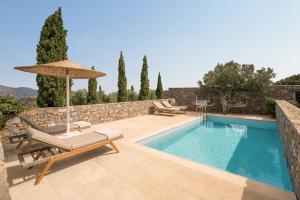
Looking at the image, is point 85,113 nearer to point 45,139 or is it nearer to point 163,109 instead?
point 45,139

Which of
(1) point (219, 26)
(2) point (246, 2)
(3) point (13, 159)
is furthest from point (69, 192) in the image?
(1) point (219, 26)

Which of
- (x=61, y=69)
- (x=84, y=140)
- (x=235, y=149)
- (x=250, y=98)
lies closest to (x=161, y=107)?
(x=235, y=149)

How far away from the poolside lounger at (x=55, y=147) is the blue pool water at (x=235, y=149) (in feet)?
7.69

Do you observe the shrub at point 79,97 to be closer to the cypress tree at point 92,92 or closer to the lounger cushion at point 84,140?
the cypress tree at point 92,92

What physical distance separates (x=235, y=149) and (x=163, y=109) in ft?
21.1

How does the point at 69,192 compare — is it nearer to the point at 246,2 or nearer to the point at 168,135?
the point at 168,135

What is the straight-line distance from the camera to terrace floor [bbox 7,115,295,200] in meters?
2.72

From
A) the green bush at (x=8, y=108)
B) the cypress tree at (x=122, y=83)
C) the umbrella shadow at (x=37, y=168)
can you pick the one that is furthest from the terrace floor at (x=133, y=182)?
the cypress tree at (x=122, y=83)

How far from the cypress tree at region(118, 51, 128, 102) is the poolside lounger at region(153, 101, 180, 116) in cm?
278

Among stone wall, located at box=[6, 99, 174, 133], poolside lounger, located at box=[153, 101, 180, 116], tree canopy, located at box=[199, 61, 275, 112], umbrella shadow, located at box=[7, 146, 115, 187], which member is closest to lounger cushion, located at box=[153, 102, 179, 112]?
poolside lounger, located at box=[153, 101, 180, 116]

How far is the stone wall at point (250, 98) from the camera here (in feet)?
39.7

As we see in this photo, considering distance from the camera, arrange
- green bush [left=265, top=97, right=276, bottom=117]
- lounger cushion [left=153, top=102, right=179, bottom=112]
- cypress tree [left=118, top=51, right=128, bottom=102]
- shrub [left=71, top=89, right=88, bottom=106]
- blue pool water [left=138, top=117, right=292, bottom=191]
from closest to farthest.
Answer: blue pool water [left=138, top=117, right=292, bottom=191], green bush [left=265, top=97, right=276, bottom=117], lounger cushion [left=153, top=102, right=179, bottom=112], cypress tree [left=118, top=51, right=128, bottom=102], shrub [left=71, top=89, right=88, bottom=106]

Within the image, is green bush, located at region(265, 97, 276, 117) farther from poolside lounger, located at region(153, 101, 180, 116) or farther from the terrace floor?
the terrace floor

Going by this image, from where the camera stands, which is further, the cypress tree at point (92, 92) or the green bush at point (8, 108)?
the cypress tree at point (92, 92)
